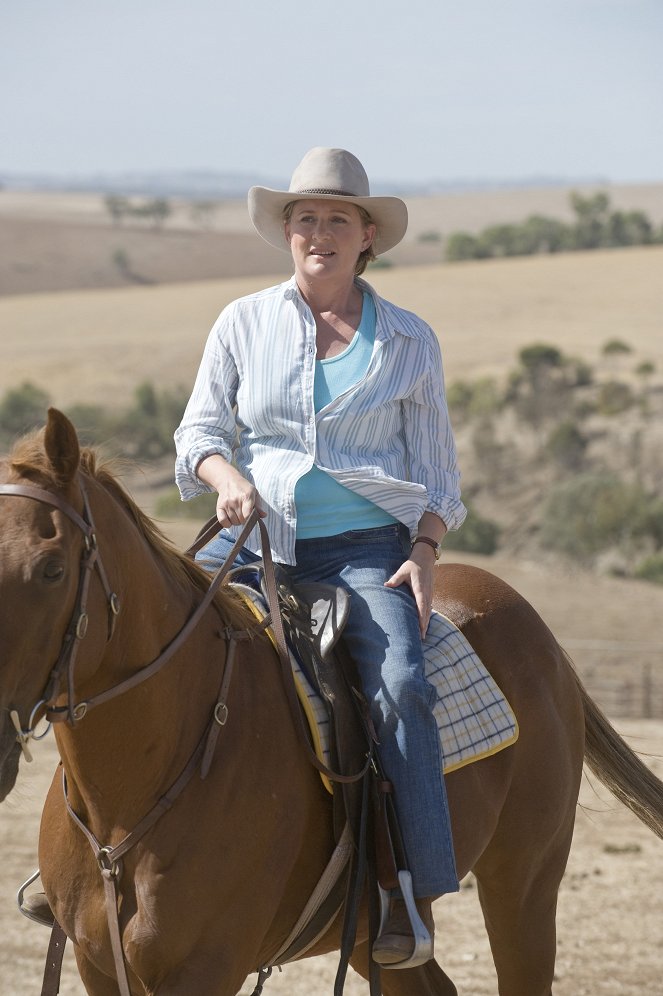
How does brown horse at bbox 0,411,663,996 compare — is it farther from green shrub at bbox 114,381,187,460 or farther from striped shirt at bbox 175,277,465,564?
green shrub at bbox 114,381,187,460

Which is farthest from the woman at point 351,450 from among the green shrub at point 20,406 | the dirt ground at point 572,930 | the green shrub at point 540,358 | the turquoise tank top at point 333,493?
the green shrub at point 540,358

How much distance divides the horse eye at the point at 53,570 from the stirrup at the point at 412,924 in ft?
5.13

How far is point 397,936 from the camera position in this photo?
3.64 m

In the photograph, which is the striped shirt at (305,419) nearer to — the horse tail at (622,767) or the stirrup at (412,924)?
the stirrup at (412,924)

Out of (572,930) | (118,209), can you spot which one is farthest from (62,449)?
(118,209)

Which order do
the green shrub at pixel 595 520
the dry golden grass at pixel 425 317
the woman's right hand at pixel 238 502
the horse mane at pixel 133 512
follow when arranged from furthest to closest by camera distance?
the dry golden grass at pixel 425 317
the green shrub at pixel 595 520
the woman's right hand at pixel 238 502
the horse mane at pixel 133 512

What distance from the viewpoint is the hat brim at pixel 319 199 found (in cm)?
390

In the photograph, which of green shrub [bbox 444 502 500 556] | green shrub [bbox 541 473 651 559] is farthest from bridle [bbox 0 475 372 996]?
green shrub [bbox 541 473 651 559]

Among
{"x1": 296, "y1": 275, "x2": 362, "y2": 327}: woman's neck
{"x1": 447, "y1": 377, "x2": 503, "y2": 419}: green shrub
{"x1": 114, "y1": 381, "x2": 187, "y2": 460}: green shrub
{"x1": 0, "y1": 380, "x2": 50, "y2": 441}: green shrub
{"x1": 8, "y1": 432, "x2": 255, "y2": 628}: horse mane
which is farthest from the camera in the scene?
{"x1": 447, "y1": 377, "x2": 503, "y2": 419}: green shrub

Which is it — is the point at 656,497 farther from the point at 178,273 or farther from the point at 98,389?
the point at 178,273

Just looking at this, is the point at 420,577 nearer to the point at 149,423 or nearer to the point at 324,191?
the point at 324,191

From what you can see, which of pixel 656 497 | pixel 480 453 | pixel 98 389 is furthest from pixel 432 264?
pixel 656 497

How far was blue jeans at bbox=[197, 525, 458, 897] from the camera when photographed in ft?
12.1

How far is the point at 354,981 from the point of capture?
→ 652 cm
